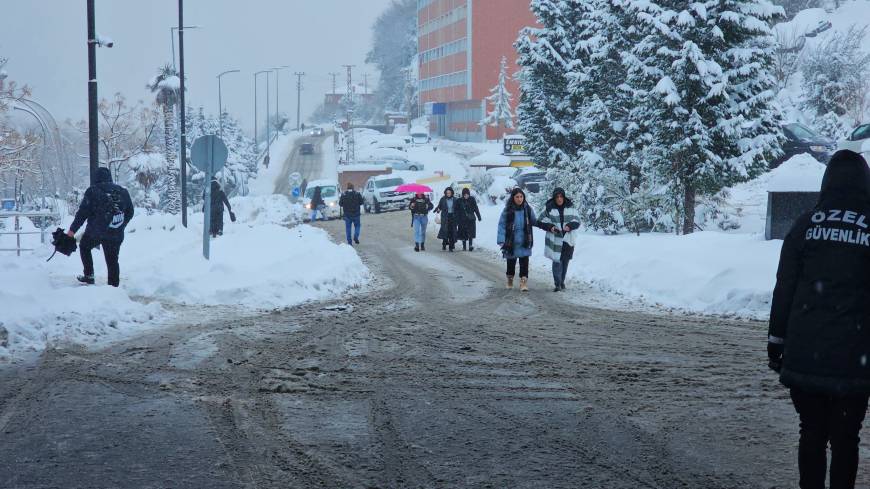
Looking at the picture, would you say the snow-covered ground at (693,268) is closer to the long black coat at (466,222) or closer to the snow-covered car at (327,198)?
the long black coat at (466,222)

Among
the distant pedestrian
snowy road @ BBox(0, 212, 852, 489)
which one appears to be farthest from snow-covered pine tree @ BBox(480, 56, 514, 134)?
snowy road @ BBox(0, 212, 852, 489)

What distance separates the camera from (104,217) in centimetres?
1245

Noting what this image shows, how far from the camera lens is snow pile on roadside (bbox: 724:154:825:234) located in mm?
15883

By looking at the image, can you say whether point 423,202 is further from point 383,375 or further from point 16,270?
point 383,375

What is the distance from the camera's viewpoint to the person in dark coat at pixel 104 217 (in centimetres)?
1245

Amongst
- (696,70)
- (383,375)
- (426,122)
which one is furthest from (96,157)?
(426,122)

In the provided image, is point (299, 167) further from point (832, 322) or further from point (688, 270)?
point (832, 322)

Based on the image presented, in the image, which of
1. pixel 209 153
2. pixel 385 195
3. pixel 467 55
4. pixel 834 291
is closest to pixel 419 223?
pixel 209 153

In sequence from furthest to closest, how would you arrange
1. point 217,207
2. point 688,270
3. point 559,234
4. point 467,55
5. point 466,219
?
point 467,55, point 217,207, point 466,219, point 559,234, point 688,270

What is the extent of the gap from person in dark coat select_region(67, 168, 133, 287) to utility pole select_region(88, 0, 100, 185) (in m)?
4.34

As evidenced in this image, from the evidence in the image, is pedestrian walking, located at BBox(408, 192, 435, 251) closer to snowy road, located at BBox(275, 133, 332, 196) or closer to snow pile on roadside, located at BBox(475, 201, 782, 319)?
snow pile on roadside, located at BBox(475, 201, 782, 319)

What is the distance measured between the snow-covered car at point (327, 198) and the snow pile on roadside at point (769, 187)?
59.8ft

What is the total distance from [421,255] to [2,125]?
141 feet

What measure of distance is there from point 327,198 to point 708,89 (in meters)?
25.4
